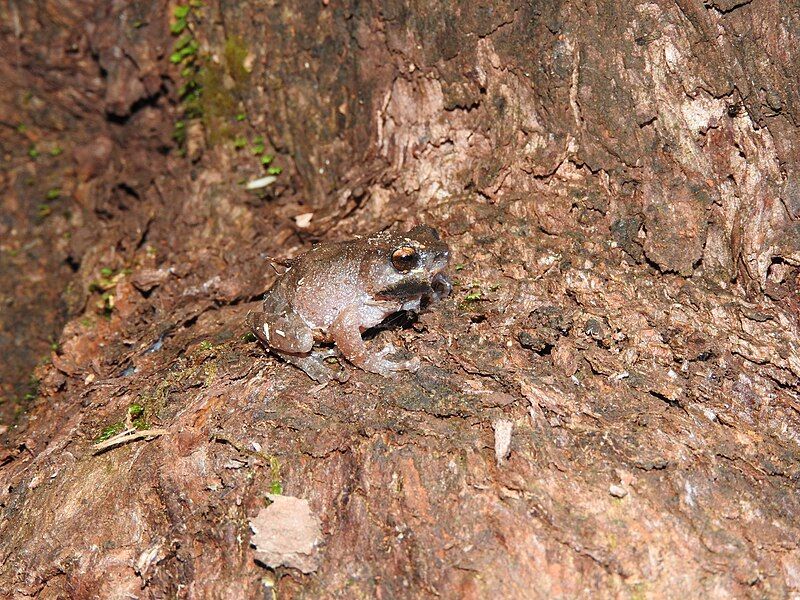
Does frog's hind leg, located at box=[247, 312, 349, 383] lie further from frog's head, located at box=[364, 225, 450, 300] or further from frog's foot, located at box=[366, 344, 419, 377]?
frog's head, located at box=[364, 225, 450, 300]

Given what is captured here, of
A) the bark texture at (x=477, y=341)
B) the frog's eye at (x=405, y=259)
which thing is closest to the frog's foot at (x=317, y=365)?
the bark texture at (x=477, y=341)

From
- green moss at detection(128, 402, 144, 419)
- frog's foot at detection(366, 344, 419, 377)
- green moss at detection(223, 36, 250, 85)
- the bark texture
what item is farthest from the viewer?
green moss at detection(223, 36, 250, 85)

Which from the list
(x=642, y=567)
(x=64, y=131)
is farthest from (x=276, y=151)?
(x=642, y=567)

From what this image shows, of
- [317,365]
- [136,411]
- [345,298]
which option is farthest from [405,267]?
[136,411]

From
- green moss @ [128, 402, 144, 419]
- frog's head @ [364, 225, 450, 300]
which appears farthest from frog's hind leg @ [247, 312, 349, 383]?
→ green moss @ [128, 402, 144, 419]

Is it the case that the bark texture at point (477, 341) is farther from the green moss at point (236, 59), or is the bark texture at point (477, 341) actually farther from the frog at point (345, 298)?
the frog at point (345, 298)

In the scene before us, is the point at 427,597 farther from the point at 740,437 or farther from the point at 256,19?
the point at 256,19

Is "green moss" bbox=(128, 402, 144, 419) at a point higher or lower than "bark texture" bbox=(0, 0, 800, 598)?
lower
